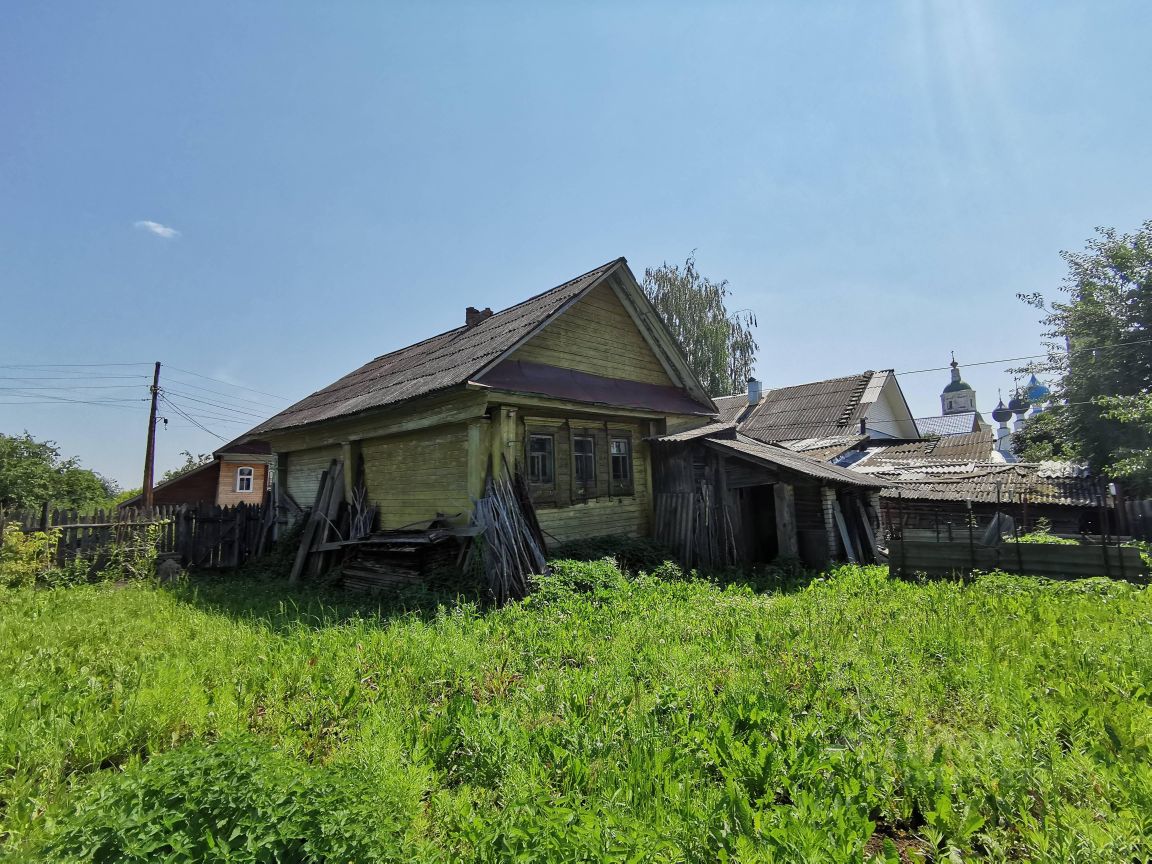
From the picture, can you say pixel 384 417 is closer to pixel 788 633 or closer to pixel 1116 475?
pixel 788 633

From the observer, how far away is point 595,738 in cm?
355

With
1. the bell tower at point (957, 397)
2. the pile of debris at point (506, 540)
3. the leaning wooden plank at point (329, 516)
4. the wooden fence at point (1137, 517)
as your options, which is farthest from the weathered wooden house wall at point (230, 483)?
the bell tower at point (957, 397)

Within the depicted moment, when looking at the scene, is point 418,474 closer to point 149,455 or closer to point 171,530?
point 171,530

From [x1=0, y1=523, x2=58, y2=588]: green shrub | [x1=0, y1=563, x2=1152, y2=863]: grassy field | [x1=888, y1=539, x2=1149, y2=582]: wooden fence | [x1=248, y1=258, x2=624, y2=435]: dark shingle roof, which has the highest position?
[x1=248, y1=258, x2=624, y2=435]: dark shingle roof

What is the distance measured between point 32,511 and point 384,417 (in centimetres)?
692

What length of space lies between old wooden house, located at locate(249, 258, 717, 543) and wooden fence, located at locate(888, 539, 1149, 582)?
5.32 metres

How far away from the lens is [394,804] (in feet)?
8.87

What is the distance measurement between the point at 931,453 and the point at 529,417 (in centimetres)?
1876

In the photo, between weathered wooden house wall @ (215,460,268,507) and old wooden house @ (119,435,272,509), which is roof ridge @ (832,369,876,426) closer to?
old wooden house @ (119,435,272,509)

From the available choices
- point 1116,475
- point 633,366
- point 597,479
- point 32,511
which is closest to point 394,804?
point 597,479

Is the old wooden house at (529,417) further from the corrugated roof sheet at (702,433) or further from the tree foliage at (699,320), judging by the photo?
the tree foliage at (699,320)

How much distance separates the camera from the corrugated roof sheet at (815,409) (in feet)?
71.7

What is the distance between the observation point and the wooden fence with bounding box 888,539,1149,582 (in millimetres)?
7883

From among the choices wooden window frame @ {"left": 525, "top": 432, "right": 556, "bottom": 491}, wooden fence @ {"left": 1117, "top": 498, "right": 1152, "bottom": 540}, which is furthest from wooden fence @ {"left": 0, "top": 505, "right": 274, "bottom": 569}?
wooden fence @ {"left": 1117, "top": 498, "right": 1152, "bottom": 540}
